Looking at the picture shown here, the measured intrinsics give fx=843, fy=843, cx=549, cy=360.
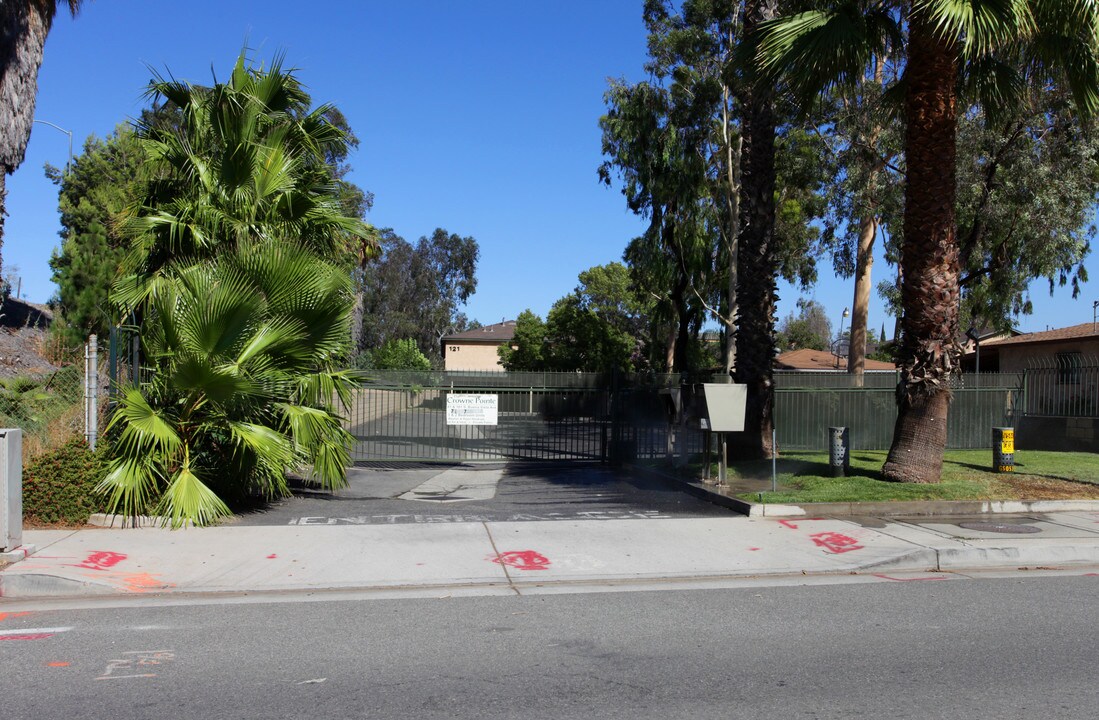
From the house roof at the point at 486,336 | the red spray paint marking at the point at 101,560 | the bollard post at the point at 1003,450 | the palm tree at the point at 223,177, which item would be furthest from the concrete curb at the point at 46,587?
the house roof at the point at 486,336

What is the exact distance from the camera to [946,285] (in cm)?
1216

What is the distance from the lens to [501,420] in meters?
19.3

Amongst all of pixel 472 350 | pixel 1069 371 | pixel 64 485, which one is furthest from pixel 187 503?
pixel 472 350

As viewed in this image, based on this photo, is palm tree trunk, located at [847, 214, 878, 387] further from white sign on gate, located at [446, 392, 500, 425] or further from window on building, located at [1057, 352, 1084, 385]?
Answer: white sign on gate, located at [446, 392, 500, 425]

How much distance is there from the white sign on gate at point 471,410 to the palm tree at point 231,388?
5067mm

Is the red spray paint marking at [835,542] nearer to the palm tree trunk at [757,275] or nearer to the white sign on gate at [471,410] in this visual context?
the palm tree trunk at [757,275]

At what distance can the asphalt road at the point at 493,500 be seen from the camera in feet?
36.9

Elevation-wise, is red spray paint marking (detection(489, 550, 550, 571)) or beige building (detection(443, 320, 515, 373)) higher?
beige building (detection(443, 320, 515, 373))

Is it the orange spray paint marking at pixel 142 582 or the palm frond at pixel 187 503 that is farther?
the palm frond at pixel 187 503

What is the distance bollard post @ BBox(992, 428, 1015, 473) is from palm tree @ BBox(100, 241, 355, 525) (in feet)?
34.2

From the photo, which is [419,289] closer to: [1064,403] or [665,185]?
[665,185]

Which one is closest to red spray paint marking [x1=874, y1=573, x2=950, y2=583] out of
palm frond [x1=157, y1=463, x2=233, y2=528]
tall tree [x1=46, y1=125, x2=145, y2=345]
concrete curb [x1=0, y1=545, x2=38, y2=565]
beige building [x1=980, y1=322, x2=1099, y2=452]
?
palm frond [x1=157, y1=463, x2=233, y2=528]

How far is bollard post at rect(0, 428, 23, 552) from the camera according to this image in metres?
8.12

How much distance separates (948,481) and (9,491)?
39.8 ft
